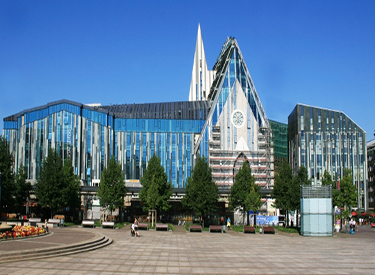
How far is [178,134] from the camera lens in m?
118

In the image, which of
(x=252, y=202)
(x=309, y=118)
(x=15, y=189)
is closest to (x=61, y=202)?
(x=15, y=189)

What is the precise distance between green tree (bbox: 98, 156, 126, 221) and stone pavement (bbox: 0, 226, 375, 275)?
2827cm

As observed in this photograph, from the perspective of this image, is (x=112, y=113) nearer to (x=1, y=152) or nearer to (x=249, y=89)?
(x=249, y=89)

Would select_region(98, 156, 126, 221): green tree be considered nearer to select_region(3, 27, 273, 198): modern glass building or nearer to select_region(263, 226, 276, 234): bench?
select_region(263, 226, 276, 234): bench

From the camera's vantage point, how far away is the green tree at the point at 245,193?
217 ft

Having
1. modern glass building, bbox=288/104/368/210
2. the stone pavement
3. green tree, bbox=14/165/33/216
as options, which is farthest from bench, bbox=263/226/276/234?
modern glass building, bbox=288/104/368/210

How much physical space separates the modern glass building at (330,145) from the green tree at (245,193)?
60107 millimetres

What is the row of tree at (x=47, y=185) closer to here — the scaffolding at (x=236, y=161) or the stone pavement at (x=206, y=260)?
the stone pavement at (x=206, y=260)

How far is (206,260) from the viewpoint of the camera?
98.5 ft

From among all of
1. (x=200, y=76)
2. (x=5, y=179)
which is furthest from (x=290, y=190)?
(x=200, y=76)

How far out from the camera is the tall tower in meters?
172

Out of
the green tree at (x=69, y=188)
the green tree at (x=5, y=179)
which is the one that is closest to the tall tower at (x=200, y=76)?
the green tree at (x=69, y=188)

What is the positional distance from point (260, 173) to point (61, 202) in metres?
60.9

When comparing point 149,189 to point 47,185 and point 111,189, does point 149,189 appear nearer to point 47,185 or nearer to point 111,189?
point 111,189
